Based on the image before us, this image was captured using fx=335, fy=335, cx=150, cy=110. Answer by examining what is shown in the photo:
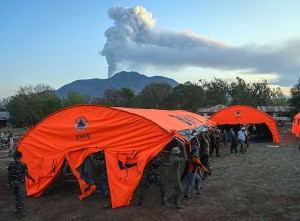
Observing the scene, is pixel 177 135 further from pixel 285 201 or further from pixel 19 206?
pixel 19 206

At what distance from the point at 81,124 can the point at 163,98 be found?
6001cm

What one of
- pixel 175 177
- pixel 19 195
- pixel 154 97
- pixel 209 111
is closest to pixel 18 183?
pixel 19 195

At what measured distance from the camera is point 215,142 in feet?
67.4

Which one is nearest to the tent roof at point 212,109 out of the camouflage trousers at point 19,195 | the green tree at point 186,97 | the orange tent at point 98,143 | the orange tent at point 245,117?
the green tree at point 186,97

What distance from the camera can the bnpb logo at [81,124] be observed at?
38.1 ft

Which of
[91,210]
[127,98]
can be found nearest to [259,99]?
[127,98]

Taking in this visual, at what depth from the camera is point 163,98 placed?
7138 cm

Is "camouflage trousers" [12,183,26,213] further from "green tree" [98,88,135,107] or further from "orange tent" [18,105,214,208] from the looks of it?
"green tree" [98,88,135,107]

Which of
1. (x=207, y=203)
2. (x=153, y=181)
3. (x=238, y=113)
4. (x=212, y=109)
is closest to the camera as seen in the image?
(x=153, y=181)

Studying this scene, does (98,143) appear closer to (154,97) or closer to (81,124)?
(81,124)

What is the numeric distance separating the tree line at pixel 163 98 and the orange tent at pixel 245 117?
1193 inches

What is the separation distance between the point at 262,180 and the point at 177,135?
14.3 ft

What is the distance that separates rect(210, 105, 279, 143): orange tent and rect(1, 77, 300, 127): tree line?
1193 inches

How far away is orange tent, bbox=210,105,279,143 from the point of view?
94.3 feet
